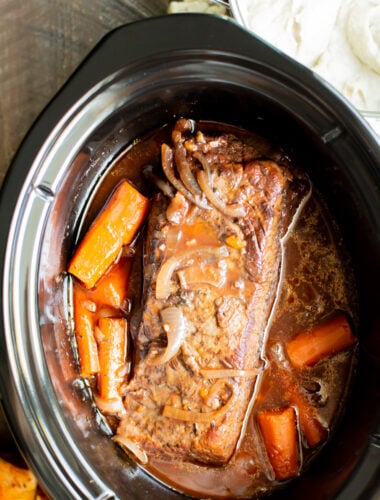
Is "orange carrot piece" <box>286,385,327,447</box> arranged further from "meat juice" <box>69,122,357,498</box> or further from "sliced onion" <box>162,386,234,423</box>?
"sliced onion" <box>162,386,234,423</box>

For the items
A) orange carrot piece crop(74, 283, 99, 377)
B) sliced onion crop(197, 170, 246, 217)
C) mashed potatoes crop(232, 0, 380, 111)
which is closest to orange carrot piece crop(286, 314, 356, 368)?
sliced onion crop(197, 170, 246, 217)

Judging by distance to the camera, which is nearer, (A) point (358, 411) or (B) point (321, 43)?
(A) point (358, 411)

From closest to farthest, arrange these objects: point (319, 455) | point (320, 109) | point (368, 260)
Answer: point (320, 109) < point (368, 260) < point (319, 455)

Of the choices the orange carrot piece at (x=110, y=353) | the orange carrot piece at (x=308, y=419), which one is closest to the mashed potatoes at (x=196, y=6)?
the orange carrot piece at (x=110, y=353)

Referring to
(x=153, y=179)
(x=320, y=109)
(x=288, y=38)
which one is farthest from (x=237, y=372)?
(x=288, y=38)

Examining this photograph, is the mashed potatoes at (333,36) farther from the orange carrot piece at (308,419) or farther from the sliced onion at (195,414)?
the sliced onion at (195,414)

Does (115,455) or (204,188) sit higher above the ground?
(204,188)

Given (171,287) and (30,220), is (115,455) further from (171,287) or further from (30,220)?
(30,220)
